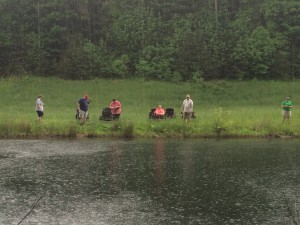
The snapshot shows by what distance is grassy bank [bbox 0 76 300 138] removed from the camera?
72.6ft

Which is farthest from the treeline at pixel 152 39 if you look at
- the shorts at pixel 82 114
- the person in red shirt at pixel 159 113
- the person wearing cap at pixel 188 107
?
the shorts at pixel 82 114

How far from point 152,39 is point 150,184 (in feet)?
157

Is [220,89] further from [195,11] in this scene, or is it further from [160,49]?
[195,11]

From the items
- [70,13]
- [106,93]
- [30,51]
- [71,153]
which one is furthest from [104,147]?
[70,13]

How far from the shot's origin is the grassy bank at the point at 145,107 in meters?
22.1

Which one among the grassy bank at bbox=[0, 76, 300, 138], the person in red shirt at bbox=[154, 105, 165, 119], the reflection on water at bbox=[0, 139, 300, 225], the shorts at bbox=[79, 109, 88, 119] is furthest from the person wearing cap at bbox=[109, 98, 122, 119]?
the reflection on water at bbox=[0, 139, 300, 225]

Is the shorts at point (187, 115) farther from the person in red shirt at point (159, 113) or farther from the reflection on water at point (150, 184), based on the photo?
the reflection on water at point (150, 184)

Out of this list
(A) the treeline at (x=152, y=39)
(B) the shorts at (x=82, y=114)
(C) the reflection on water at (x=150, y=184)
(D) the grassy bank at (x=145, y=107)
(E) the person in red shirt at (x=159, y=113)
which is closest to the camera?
(C) the reflection on water at (x=150, y=184)

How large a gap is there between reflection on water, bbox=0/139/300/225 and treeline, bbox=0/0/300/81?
33.8 metres

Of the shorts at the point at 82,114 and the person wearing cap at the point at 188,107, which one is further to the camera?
the person wearing cap at the point at 188,107

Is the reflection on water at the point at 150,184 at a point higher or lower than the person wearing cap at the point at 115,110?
lower

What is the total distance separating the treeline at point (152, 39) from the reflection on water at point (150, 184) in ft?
111

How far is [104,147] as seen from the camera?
18.1 meters

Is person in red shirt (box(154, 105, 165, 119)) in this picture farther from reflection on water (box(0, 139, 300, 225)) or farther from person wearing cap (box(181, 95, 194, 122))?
reflection on water (box(0, 139, 300, 225))
